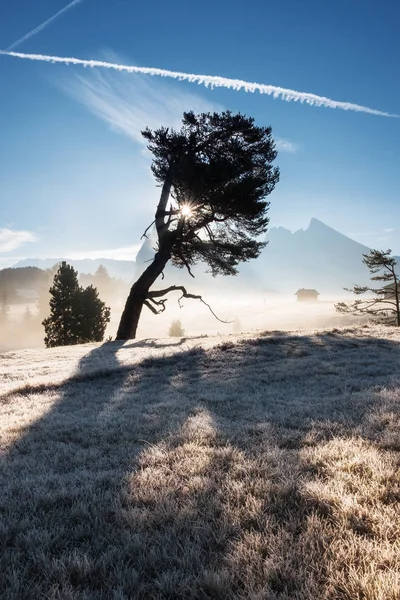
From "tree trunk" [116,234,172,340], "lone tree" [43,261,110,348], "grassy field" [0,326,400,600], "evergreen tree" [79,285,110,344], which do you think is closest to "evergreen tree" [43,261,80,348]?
"lone tree" [43,261,110,348]

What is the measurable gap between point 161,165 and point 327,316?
68550 millimetres

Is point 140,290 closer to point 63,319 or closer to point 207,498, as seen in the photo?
point 63,319

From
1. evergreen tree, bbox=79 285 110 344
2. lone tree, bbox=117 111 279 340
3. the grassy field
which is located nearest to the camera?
the grassy field

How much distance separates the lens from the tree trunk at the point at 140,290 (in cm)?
2406

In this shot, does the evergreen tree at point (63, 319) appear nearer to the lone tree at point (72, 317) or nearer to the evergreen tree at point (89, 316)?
the lone tree at point (72, 317)

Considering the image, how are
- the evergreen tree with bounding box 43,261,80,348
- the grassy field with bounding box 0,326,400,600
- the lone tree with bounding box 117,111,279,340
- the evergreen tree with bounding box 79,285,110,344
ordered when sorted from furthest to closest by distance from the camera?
the evergreen tree with bounding box 79,285,110,344 → the evergreen tree with bounding box 43,261,80,348 → the lone tree with bounding box 117,111,279,340 → the grassy field with bounding box 0,326,400,600

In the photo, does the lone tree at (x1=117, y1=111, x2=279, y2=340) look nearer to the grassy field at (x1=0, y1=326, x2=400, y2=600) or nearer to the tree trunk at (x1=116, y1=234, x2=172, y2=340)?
the tree trunk at (x1=116, y1=234, x2=172, y2=340)

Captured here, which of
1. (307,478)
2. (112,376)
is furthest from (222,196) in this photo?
(307,478)

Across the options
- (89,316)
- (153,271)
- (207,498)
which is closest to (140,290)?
(153,271)

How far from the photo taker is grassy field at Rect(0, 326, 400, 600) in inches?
99.3

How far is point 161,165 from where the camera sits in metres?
24.3

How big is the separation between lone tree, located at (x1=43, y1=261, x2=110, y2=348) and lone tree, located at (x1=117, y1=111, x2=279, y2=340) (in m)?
15.0

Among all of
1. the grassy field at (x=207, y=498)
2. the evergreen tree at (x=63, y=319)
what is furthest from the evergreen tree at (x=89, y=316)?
the grassy field at (x=207, y=498)

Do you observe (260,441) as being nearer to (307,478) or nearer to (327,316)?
(307,478)
